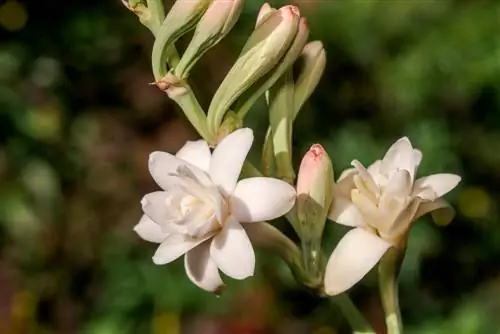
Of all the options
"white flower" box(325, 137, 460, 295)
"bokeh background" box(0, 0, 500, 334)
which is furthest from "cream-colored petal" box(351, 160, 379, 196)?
"bokeh background" box(0, 0, 500, 334)

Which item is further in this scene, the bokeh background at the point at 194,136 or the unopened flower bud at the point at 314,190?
the bokeh background at the point at 194,136

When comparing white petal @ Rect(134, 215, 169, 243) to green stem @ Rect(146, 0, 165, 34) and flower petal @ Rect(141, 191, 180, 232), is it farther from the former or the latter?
green stem @ Rect(146, 0, 165, 34)

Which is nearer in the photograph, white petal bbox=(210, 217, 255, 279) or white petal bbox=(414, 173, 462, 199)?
white petal bbox=(210, 217, 255, 279)

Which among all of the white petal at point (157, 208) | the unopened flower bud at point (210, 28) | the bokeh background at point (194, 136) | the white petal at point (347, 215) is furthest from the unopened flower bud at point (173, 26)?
the bokeh background at point (194, 136)

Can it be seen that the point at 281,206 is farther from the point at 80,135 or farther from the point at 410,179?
the point at 80,135

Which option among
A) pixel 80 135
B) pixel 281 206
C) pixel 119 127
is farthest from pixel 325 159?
pixel 119 127

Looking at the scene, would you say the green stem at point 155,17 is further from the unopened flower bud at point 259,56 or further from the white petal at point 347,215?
the white petal at point 347,215

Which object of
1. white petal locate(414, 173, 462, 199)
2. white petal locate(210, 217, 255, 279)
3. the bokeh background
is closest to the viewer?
white petal locate(210, 217, 255, 279)
